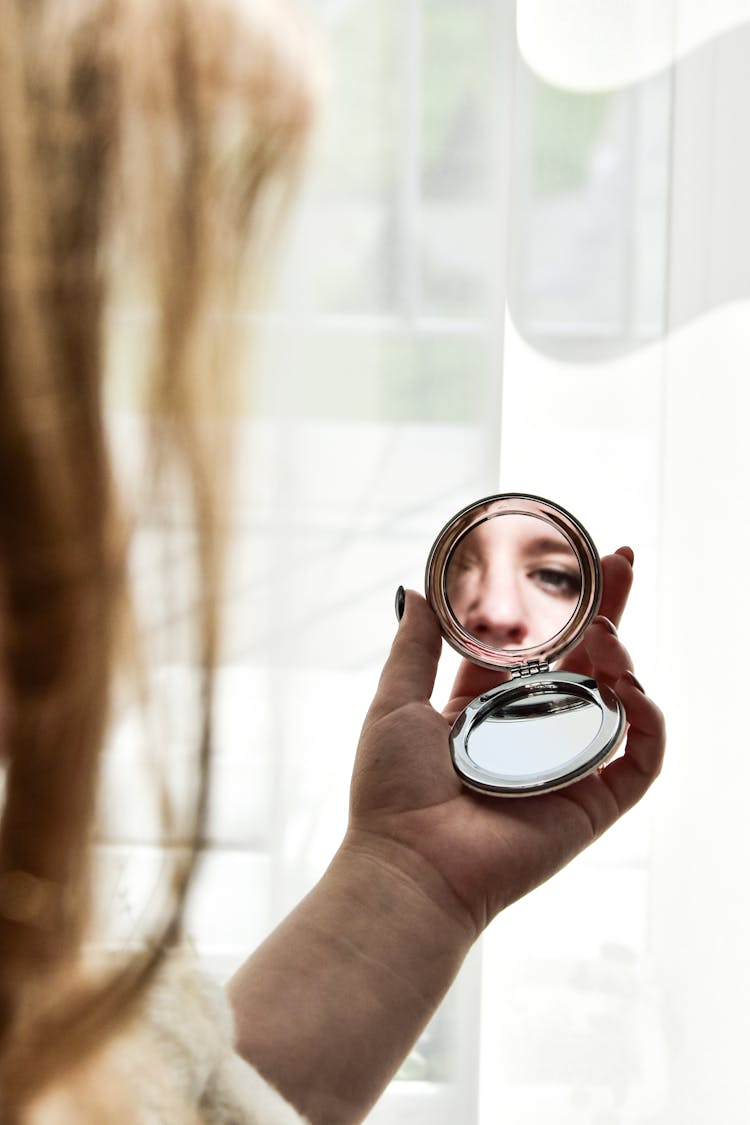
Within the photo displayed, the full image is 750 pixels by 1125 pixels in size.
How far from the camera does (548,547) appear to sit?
2.52 feet

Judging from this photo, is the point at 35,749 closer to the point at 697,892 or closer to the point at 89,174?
the point at 89,174

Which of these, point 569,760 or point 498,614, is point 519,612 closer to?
point 498,614

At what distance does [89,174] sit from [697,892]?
0.99 m

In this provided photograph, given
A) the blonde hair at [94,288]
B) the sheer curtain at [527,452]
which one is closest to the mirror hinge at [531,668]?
the sheer curtain at [527,452]

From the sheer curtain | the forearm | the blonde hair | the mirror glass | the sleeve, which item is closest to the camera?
the blonde hair

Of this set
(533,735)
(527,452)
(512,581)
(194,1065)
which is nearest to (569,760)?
(533,735)

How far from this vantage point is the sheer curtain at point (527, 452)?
1.01 m

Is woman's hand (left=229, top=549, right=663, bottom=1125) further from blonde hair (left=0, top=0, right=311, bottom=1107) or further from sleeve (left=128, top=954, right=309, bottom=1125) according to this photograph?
blonde hair (left=0, top=0, right=311, bottom=1107)

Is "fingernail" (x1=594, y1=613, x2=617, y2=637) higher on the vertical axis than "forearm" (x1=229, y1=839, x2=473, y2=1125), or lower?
higher

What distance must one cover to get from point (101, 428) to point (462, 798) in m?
0.46

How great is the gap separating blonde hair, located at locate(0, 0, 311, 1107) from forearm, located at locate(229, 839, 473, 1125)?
0.90 feet

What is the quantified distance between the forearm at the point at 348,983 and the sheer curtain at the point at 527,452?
402 millimetres

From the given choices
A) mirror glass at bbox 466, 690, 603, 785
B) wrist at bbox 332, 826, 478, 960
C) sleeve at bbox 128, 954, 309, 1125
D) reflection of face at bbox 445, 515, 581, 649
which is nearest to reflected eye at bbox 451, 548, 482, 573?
reflection of face at bbox 445, 515, 581, 649

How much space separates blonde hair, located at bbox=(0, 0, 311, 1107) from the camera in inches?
11.1
